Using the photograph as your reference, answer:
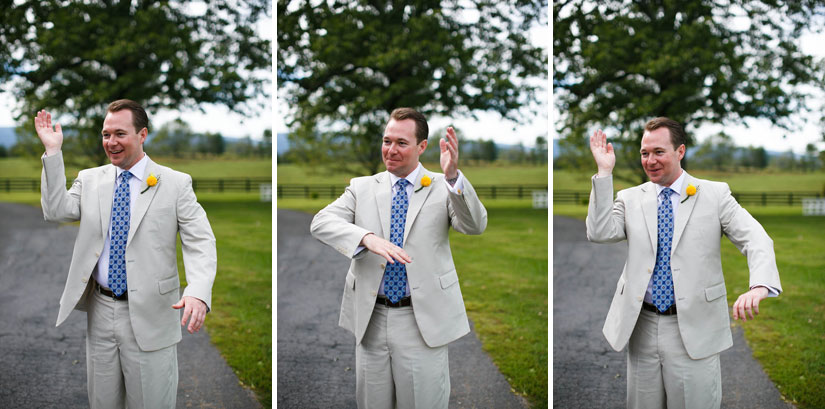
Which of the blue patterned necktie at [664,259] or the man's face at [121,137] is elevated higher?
the man's face at [121,137]

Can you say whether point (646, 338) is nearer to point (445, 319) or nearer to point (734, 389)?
point (445, 319)

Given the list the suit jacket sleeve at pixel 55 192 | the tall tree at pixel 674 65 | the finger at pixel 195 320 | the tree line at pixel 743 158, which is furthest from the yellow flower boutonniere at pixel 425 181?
the tree line at pixel 743 158

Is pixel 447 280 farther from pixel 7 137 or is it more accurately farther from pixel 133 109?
pixel 7 137

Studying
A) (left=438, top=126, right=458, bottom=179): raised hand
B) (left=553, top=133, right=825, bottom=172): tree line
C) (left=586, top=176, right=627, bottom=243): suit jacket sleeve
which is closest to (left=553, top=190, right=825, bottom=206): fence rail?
(left=553, top=133, right=825, bottom=172): tree line

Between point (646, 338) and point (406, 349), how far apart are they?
2.98 feet

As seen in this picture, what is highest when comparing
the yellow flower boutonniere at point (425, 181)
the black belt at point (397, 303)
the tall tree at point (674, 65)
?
the tall tree at point (674, 65)

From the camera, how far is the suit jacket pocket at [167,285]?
2.52m

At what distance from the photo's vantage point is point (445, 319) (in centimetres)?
258

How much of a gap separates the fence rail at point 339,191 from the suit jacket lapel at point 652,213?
2429 millimetres

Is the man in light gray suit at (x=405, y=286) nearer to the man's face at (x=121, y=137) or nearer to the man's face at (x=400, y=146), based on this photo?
the man's face at (x=400, y=146)

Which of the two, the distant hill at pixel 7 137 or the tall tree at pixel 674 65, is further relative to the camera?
the distant hill at pixel 7 137

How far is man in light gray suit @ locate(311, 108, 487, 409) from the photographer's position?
2555 mm

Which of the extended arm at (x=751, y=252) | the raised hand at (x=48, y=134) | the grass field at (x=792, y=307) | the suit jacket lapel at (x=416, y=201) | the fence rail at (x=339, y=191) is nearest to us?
the extended arm at (x=751, y=252)

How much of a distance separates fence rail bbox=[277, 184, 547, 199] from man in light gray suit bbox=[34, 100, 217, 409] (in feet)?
6.67
